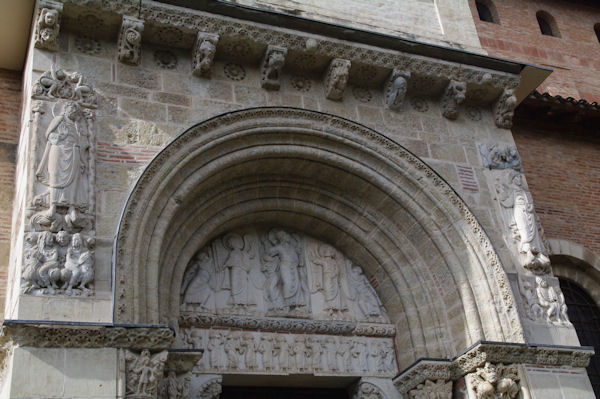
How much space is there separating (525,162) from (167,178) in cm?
539

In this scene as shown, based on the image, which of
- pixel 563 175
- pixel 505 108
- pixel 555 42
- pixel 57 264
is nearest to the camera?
pixel 57 264

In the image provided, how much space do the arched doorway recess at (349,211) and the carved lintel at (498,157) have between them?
812 millimetres

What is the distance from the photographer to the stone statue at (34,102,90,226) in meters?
5.49

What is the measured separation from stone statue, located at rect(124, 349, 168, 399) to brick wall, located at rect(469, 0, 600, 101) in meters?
8.12

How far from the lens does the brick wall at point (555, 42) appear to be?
37.0 ft

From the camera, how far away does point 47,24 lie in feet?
20.6

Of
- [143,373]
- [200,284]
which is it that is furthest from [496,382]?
[143,373]

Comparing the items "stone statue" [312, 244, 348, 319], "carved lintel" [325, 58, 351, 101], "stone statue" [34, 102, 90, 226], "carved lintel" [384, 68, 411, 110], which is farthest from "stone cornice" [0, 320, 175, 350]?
"carved lintel" [384, 68, 411, 110]

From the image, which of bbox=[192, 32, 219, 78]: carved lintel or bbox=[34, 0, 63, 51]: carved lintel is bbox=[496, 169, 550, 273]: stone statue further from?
bbox=[34, 0, 63, 51]: carved lintel

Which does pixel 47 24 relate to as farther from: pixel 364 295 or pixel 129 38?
pixel 364 295

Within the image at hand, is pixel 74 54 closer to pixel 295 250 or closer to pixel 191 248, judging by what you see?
pixel 191 248

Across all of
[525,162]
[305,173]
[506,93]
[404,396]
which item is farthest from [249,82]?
[525,162]

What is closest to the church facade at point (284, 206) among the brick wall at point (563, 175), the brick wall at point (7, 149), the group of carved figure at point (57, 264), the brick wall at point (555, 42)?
the group of carved figure at point (57, 264)

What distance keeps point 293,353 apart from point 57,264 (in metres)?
2.54
